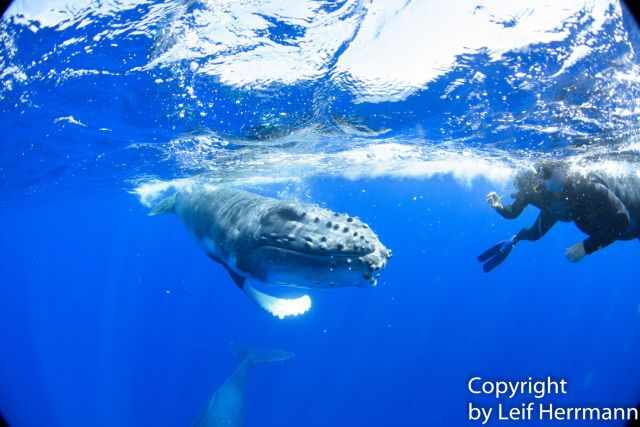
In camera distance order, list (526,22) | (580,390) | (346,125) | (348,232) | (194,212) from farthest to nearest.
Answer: (580,390)
(346,125)
(194,212)
(526,22)
(348,232)

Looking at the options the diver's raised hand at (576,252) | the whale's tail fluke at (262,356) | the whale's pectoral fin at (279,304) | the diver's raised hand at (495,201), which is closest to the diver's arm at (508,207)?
the diver's raised hand at (495,201)

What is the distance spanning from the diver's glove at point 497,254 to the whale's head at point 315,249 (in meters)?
6.65

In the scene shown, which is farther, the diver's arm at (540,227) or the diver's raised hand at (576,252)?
the diver's arm at (540,227)

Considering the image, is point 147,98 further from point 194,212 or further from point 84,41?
point 194,212

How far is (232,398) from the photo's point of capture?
16016 mm

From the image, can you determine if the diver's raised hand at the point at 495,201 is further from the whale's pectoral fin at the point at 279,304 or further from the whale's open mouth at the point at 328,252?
the whale's open mouth at the point at 328,252

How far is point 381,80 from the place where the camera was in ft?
34.1

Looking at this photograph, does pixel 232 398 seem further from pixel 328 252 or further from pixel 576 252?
pixel 328 252

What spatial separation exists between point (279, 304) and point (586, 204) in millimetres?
6731

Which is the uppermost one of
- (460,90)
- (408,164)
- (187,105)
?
(460,90)

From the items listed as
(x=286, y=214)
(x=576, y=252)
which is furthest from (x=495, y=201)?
(x=286, y=214)

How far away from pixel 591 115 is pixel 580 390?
47.4 m

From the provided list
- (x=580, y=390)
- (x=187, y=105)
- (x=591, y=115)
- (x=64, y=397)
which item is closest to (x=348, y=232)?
(x=187, y=105)

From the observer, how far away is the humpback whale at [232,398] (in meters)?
15.2
